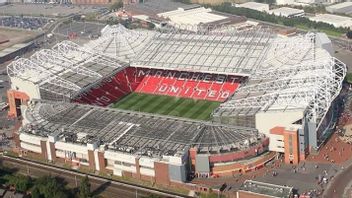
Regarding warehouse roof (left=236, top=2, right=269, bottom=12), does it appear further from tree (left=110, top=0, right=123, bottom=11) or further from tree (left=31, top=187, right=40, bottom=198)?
tree (left=31, top=187, right=40, bottom=198)

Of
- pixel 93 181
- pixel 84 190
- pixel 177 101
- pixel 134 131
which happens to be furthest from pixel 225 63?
pixel 84 190

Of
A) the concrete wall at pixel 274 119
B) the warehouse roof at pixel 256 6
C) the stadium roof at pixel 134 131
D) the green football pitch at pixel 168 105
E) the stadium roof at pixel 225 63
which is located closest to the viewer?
the stadium roof at pixel 134 131

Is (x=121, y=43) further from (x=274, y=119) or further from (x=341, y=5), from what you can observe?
(x=341, y=5)

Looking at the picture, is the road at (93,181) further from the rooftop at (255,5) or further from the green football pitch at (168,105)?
the rooftop at (255,5)

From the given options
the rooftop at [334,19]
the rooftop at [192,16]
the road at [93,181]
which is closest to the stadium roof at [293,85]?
the road at [93,181]

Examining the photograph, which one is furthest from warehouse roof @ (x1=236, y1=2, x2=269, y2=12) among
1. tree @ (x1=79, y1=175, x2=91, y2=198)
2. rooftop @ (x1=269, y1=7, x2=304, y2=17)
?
tree @ (x1=79, y1=175, x2=91, y2=198)

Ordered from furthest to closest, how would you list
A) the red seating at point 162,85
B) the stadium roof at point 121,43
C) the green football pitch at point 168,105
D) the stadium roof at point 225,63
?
the stadium roof at point 121,43 < the red seating at point 162,85 < the green football pitch at point 168,105 < the stadium roof at point 225,63

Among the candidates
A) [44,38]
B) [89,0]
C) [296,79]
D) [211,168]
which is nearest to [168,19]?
[44,38]
